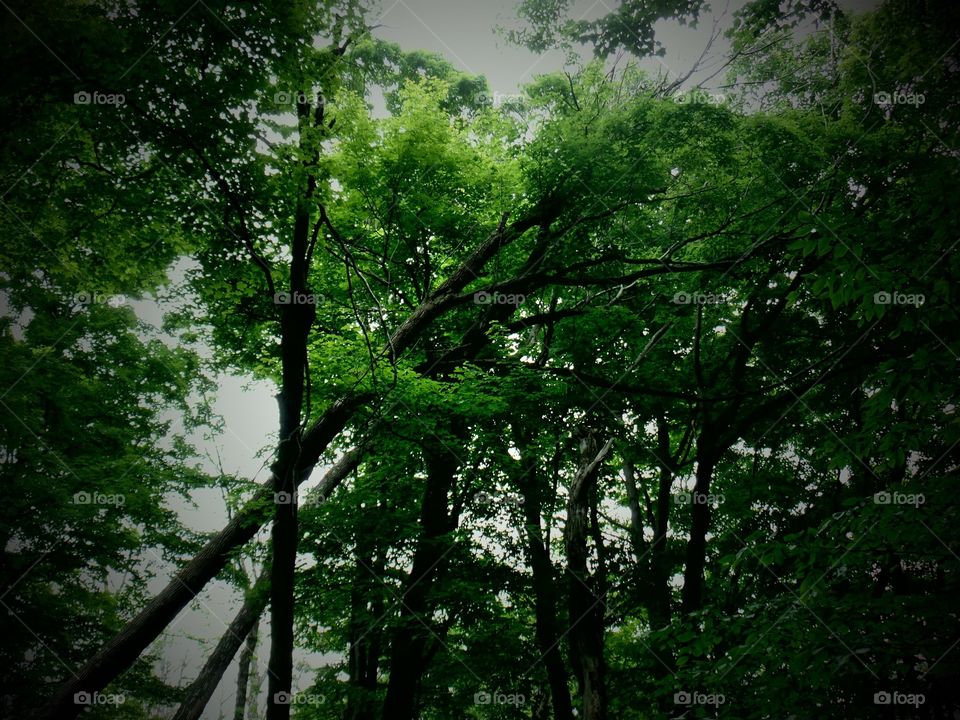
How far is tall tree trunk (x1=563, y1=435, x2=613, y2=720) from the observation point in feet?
18.6

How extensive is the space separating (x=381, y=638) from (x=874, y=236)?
8.87 m

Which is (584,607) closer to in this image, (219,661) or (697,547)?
(697,547)

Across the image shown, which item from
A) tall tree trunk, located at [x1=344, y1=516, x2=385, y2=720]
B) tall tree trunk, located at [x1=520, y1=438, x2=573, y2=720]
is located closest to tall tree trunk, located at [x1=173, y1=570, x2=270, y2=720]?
tall tree trunk, located at [x1=344, y1=516, x2=385, y2=720]

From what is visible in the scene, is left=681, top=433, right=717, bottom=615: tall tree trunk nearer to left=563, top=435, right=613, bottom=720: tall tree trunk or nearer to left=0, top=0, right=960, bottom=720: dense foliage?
left=0, top=0, right=960, bottom=720: dense foliage

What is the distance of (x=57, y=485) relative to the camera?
23.2 feet

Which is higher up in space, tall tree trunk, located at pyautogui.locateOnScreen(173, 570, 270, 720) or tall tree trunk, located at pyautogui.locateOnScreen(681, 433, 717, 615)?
tall tree trunk, located at pyautogui.locateOnScreen(681, 433, 717, 615)

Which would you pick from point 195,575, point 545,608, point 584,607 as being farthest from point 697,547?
point 195,575

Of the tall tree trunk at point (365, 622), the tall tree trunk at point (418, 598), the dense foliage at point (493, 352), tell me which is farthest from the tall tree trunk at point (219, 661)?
the tall tree trunk at point (418, 598)

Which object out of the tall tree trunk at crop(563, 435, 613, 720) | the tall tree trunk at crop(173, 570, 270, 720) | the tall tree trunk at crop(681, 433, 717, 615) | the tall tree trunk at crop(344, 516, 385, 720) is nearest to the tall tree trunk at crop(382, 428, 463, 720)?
the tall tree trunk at crop(344, 516, 385, 720)

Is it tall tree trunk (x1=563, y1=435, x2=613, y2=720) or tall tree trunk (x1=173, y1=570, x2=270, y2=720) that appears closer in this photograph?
tall tree trunk (x1=563, y1=435, x2=613, y2=720)

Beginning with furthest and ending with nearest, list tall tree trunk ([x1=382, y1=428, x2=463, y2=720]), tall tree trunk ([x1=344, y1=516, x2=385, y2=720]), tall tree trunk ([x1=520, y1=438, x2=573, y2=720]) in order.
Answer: tall tree trunk ([x1=520, y1=438, x2=573, y2=720]) → tall tree trunk ([x1=382, y1=428, x2=463, y2=720]) → tall tree trunk ([x1=344, y1=516, x2=385, y2=720])

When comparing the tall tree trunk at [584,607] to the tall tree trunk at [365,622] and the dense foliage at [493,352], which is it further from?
the tall tree trunk at [365,622]

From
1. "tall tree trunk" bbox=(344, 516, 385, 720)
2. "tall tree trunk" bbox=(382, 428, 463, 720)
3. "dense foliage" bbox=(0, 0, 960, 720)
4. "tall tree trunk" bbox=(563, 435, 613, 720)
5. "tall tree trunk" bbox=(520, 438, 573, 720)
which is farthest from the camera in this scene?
"tall tree trunk" bbox=(520, 438, 573, 720)

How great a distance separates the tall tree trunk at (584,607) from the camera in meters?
5.66
